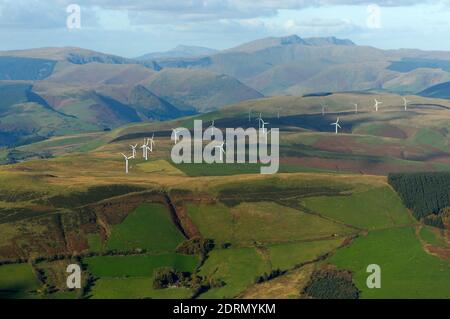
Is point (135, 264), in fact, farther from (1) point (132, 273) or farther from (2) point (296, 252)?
(2) point (296, 252)

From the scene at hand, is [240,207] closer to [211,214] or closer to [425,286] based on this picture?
[211,214]

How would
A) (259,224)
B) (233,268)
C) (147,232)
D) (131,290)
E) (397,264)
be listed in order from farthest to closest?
(259,224), (147,232), (397,264), (233,268), (131,290)

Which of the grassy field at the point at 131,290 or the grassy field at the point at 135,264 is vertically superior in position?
the grassy field at the point at 135,264

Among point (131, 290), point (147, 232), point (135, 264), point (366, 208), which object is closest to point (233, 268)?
point (135, 264)

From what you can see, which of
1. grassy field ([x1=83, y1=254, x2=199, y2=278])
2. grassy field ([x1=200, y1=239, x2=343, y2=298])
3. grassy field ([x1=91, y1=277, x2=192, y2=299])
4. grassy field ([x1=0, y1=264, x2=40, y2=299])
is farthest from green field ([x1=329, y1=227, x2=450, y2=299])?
grassy field ([x1=0, y1=264, x2=40, y2=299])

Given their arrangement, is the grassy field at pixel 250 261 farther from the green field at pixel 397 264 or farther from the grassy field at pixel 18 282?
the grassy field at pixel 18 282

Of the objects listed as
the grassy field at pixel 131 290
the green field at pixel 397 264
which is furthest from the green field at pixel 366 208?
the grassy field at pixel 131 290
